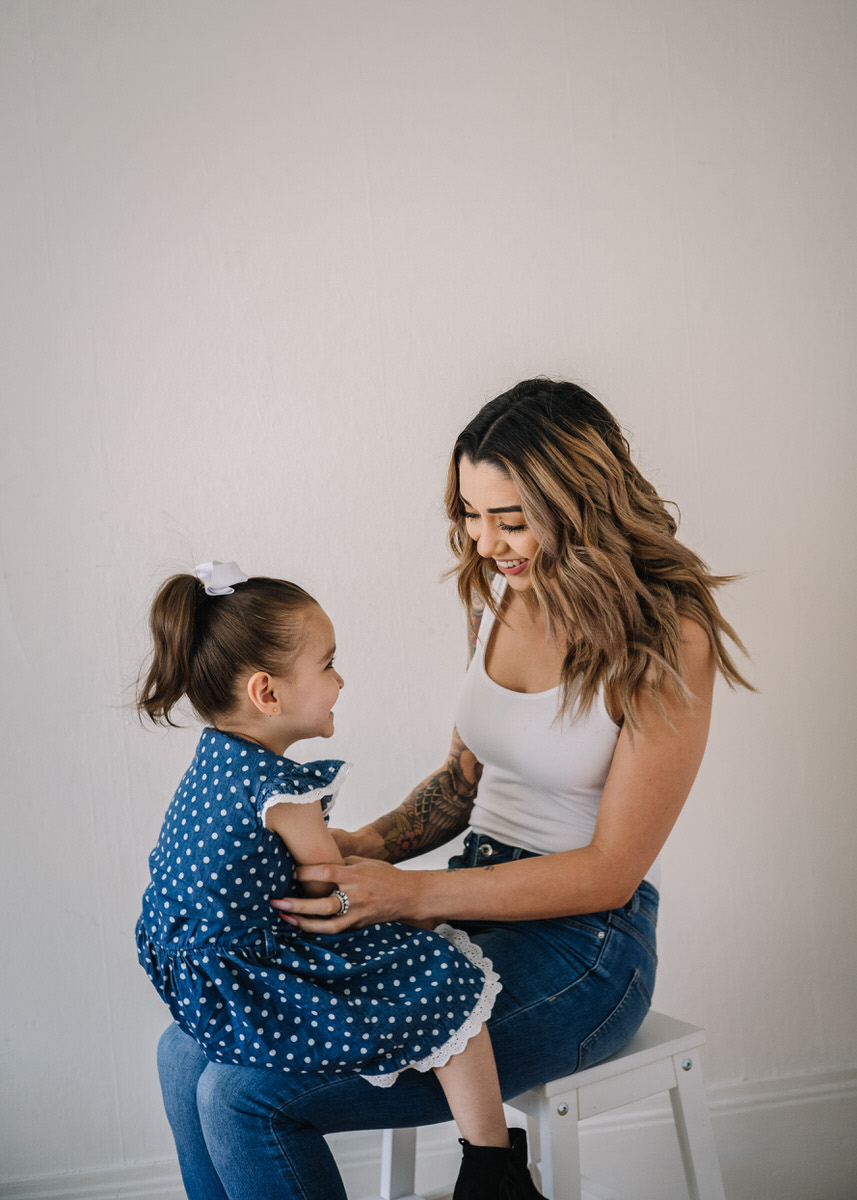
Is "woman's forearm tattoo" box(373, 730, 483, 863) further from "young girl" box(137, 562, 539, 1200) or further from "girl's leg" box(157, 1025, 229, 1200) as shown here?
"girl's leg" box(157, 1025, 229, 1200)

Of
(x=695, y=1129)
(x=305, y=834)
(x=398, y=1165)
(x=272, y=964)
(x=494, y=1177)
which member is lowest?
(x=398, y=1165)

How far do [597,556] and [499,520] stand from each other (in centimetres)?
16

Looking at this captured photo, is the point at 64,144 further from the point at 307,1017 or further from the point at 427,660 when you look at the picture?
the point at 307,1017

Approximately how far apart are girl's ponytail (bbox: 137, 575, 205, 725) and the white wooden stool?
708mm

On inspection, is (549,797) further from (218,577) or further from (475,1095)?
(218,577)

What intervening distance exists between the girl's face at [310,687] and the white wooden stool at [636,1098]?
56 centimetres

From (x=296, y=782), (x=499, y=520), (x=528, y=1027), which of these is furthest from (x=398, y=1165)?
(x=499, y=520)

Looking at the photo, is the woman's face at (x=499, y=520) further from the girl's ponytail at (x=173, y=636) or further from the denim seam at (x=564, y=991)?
the denim seam at (x=564, y=991)

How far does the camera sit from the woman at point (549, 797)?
1.24 metres

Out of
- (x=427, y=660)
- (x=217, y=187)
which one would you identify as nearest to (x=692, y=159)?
(x=217, y=187)

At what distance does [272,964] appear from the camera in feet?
3.98

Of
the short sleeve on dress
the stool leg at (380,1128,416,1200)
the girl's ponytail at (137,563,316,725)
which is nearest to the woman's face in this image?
the girl's ponytail at (137,563,316,725)

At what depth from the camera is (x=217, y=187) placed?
189cm

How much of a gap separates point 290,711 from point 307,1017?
379 millimetres
